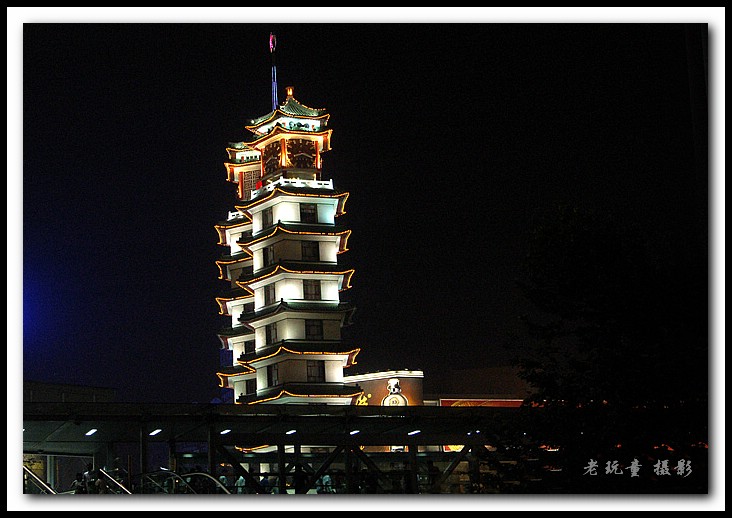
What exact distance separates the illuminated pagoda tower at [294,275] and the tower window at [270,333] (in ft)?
0.17

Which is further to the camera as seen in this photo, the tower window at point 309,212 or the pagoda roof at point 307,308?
the tower window at point 309,212

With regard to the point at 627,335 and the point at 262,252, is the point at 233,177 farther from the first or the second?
the point at 627,335

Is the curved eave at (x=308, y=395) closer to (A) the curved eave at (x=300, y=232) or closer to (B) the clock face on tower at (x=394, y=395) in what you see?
(B) the clock face on tower at (x=394, y=395)

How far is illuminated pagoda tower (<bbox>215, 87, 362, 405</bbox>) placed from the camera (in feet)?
153

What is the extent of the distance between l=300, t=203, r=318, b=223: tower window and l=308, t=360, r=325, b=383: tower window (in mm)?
7153

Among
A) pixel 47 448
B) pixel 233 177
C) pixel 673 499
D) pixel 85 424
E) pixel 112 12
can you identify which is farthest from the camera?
pixel 233 177

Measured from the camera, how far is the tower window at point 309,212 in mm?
48688

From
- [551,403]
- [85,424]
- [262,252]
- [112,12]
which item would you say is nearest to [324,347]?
[262,252]

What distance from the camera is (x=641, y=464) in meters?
16.2

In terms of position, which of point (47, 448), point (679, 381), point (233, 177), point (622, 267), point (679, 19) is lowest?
point (47, 448)

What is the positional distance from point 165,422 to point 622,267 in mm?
15183

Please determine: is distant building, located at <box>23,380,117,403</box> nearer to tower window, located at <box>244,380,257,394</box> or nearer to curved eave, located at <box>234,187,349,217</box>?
tower window, located at <box>244,380,257,394</box>

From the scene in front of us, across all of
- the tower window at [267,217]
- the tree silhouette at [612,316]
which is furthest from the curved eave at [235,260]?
the tree silhouette at [612,316]

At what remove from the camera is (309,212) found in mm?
48906
